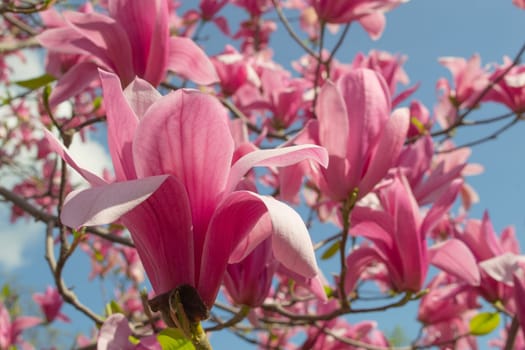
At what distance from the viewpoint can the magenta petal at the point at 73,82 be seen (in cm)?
113

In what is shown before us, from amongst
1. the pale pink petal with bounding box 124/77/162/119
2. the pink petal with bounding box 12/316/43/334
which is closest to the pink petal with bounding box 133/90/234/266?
the pale pink petal with bounding box 124/77/162/119

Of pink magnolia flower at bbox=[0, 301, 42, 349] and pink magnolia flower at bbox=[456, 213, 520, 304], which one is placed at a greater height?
pink magnolia flower at bbox=[456, 213, 520, 304]

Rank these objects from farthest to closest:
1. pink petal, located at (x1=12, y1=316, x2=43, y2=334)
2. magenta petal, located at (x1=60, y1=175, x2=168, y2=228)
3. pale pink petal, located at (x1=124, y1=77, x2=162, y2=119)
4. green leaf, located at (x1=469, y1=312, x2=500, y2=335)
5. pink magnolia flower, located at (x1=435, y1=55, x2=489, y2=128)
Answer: pink petal, located at (x1=12, y1=316, x2=43, y2=334)
pink magnolia flower, located at (x1=435, y1=55, x2=489, y2=128)
green leaf, located at (x1=469, y1=312, x2=500, y2=335)
pale pink petal, located at (x1=124, y1=77, x2=162, y2=119)
magenta petal, located at (x1=60, y1=175, x2=168, y2=228)

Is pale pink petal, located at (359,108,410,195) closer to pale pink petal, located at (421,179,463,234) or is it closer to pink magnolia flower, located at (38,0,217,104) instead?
pale pink petal, located at (421,179,463,234)

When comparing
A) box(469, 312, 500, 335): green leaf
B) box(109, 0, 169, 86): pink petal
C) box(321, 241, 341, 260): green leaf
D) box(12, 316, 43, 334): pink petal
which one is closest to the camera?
box(109, 0, 169, 86): pink petal

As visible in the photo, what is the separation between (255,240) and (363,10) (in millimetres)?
1105

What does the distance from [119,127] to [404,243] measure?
0.66 meters

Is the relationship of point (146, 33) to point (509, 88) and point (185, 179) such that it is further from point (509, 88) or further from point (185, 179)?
point (509, 88)

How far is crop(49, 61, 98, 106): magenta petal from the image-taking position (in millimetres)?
1134

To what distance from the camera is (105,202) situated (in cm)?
47

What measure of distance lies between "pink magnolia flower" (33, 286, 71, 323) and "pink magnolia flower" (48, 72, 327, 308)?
2.37m

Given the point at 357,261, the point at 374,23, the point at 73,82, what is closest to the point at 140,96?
the point at 73,82

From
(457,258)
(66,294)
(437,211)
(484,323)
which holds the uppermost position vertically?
(437,211)

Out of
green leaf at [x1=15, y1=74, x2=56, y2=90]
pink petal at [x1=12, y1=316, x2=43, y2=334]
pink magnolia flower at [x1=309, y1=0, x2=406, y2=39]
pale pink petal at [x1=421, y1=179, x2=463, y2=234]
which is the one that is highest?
pink magnolia flower at [x1=309, y1=0, x2=406, y2=39]
